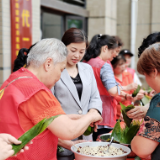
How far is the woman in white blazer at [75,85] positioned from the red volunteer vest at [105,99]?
421 mm

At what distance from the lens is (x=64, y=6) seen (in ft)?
20.4

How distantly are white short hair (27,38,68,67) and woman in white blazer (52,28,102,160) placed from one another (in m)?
0.73

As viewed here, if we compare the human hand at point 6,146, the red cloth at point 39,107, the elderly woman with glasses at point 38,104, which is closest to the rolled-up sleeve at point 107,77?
the elderly woman with glasses at point 38,104

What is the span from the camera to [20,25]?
4.29 m

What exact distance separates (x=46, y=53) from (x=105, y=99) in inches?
64.2

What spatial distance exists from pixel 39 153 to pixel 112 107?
1679mm

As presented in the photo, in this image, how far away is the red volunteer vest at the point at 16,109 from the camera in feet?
4.64

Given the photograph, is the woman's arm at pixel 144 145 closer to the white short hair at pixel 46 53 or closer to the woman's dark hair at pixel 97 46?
the white short hair at pixel 46 53

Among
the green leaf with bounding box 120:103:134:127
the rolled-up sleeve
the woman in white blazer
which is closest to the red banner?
the rolled-up sleeve

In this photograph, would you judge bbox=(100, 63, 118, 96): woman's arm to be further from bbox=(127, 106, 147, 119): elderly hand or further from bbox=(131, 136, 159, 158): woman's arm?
bbox=(131, 136, 159, 158): woman's arm

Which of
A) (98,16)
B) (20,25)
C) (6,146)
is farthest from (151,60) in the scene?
(98,16)

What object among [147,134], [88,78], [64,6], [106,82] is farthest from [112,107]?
[64,6]

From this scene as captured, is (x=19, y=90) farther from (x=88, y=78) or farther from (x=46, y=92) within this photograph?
(x=88, y=78)

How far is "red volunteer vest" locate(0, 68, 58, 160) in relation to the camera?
1414mm
